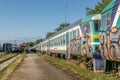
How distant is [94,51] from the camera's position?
17.0 metres

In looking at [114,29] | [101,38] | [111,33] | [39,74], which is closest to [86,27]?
[101,38]

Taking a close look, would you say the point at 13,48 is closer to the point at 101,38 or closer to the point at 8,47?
the point at 8,47

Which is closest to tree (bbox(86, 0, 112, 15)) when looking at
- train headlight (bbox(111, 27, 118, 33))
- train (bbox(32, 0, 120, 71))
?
train (bbox(32, 0, 120, 71))

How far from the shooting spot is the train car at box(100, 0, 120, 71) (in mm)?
12841

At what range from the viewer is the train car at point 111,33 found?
42.1ft

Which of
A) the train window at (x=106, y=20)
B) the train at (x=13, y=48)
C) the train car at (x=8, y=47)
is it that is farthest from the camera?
the train car at (x=8, y=47)

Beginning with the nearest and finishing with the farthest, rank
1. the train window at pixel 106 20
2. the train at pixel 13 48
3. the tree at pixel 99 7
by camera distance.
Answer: the train window at pixel 106 20 → the tree at pixel 99 7 → the train at pixel 13 48

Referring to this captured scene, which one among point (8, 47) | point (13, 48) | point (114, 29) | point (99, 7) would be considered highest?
point (99, 7)

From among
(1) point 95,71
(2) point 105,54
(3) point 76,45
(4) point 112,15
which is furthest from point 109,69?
(3) point 76,45

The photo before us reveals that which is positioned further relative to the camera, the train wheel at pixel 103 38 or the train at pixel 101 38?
the train wheel at pixel 103 38

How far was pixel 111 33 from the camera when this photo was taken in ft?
44.3

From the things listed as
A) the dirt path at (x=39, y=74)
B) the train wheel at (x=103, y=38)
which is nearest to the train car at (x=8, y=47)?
the dirt path at (x=39, y=74)

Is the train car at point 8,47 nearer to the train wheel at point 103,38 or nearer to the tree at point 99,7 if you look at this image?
the tree at point 99,7

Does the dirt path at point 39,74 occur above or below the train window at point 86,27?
below
